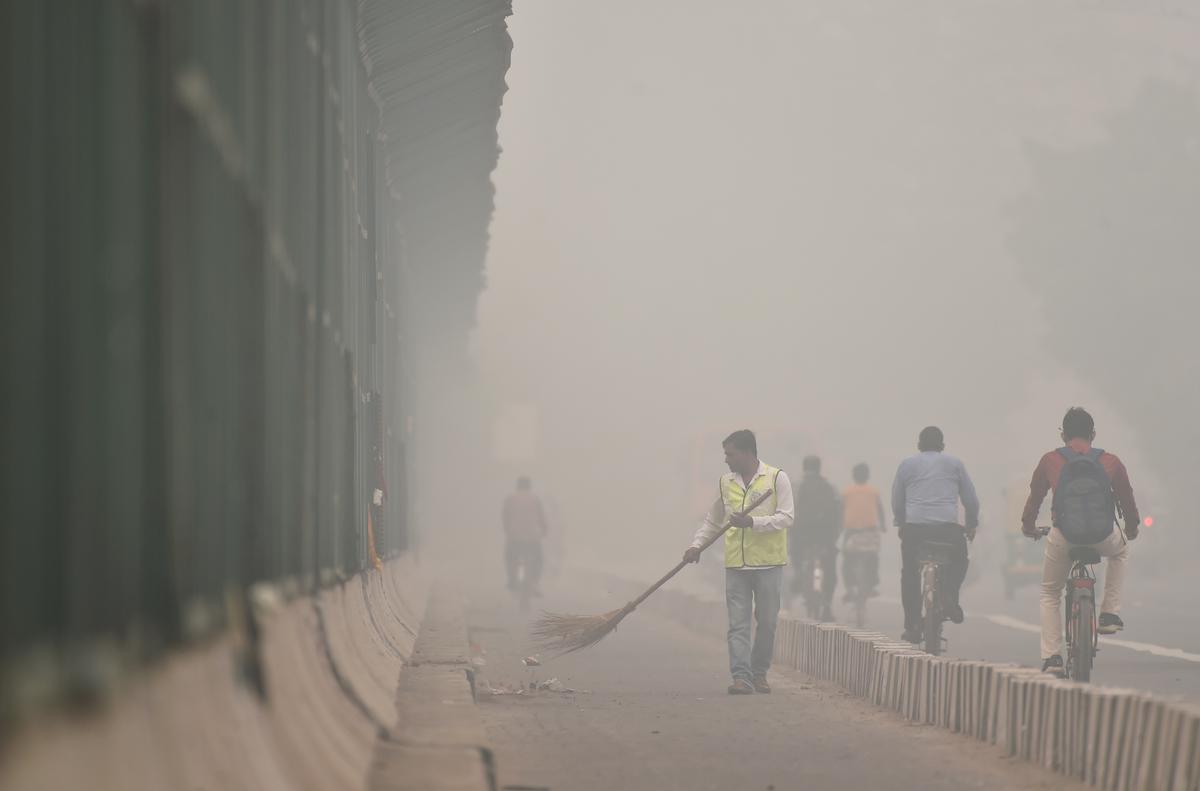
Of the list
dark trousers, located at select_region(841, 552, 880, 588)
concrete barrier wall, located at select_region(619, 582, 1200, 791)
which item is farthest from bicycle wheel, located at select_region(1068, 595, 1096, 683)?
dark trousers, located at select_region(841, 552, 880, 588)

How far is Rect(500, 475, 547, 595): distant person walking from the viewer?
1224 inches

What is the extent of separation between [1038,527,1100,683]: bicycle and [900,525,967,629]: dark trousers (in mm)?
3250

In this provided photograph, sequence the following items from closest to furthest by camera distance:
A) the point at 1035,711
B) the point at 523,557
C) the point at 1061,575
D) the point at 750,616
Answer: the point at 1035,711 < the point at 1061,575 < the point at 750,616 < the point at 523,557

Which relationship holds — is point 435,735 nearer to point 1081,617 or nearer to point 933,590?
point 1081,617

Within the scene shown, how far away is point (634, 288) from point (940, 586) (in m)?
119

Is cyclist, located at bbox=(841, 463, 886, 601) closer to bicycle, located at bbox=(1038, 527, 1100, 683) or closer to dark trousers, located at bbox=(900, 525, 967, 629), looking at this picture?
dark trousers, located at bbox=(900, 525, 967, 629)

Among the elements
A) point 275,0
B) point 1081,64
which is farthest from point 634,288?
point 275,0

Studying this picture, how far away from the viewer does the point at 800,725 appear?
485 inches

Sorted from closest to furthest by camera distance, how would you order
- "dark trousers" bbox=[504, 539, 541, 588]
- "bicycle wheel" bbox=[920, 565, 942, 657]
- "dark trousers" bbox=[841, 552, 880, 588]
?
"bicycle wheel" bbox=[920, 565, 942, 657], "dark trousers" bbox=[841, 552, 880, 588], "dark trousers" bbox=[504, 539, 541, 588]

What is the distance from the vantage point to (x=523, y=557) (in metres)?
31.3

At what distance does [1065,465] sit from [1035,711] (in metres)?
3.58

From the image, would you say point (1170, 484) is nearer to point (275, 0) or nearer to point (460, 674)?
point (460, 674)

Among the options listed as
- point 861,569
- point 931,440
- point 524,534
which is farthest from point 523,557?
point 931,440

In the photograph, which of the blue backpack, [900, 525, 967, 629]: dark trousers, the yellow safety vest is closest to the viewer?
the blue backpack
